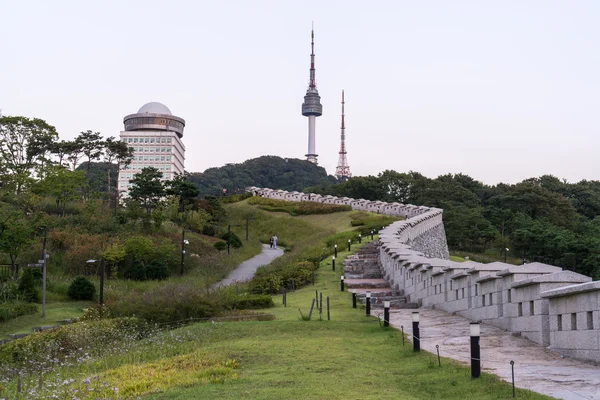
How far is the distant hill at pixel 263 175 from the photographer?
128875mm

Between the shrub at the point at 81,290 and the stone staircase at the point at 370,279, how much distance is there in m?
10.6

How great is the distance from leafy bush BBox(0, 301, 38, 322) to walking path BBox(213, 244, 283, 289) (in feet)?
27.9

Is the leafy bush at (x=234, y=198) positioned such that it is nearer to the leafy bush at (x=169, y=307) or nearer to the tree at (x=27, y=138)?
the tree at (x=27, y=138)

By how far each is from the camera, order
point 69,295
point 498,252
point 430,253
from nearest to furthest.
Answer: point 69,295
point 430,253
point 498,252

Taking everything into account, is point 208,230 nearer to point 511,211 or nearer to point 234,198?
point 234,198

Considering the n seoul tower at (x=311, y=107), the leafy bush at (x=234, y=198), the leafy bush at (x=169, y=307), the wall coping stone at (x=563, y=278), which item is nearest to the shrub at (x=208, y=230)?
the leafy bush at (x=234, y=198)

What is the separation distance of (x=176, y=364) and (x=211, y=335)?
155 inches

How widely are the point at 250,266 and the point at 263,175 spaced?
3935 inches

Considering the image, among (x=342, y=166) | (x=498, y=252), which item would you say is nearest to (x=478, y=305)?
(x=498, y=252)

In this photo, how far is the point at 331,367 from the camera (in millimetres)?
10070

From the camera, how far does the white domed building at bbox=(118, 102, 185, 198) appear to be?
12388 cm

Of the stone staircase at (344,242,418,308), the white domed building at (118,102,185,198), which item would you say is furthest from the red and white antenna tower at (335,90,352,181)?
the stone staircase at (344,242,418,308)

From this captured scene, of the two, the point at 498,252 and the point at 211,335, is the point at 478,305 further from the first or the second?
the point at 498,252

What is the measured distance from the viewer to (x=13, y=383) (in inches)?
448
